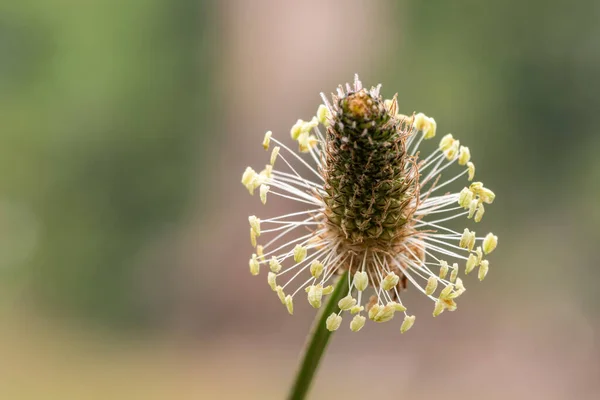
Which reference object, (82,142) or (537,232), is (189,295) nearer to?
(82,142)

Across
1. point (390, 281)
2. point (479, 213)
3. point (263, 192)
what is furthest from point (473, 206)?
point (263, 192)

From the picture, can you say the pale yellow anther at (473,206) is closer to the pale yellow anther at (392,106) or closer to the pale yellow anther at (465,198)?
the pale yellow anther at (465,198)

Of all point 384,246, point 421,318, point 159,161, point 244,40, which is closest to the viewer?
point 384,246

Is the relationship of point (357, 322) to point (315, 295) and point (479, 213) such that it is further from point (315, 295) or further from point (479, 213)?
point (479, 213)

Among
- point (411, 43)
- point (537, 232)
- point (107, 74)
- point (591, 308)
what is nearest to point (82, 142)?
point (107, 74)

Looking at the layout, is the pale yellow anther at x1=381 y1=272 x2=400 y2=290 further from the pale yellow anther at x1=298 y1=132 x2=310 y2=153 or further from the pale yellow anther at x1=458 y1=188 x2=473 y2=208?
the pale yellow anther at x1=298 y1=132 x2=310 y2=153

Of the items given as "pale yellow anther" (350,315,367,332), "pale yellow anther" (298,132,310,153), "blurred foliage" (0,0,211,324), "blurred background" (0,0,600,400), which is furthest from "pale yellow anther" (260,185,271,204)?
"blurred foliage" (0,0,211,324)

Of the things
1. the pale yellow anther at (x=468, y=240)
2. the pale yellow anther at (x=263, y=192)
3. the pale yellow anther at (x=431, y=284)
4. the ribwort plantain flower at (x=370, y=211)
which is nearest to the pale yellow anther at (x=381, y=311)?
the ribwort plantain flower at (x=370, y=211)
